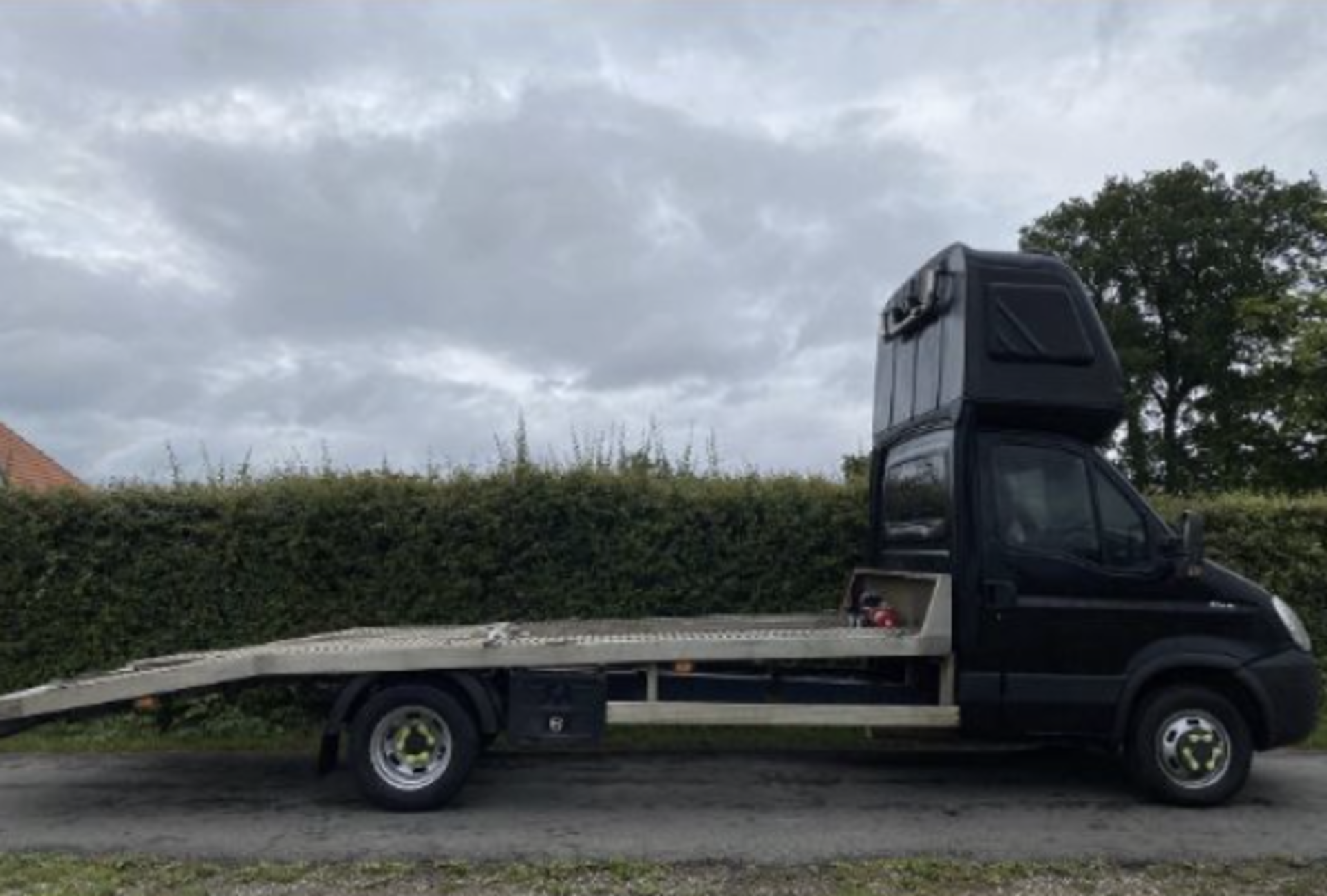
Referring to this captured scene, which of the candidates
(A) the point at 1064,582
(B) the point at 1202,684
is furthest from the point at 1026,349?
(B) the point at 1202,684

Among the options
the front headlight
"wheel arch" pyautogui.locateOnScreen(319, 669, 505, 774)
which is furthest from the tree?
"wheel arch" pyautogui.locateOnScreen(319, 669, 505, 774)

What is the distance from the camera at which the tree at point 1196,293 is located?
37.2 m

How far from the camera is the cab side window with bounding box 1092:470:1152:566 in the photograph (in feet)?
26.0

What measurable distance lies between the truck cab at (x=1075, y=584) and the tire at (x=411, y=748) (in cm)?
306

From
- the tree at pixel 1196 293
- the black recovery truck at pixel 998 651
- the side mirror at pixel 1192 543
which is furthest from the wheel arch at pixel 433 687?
the tree at pixel 1196 293

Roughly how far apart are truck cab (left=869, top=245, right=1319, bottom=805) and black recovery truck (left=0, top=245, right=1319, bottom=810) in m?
0.01

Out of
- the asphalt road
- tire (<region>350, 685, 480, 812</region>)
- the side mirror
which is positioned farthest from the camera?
the side mirror

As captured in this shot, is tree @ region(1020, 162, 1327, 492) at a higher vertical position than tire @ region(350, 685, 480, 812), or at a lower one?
higher

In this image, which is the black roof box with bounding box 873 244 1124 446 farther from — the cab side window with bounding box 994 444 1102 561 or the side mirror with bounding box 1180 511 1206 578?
the side mirror with bounding box 1180 511 1206 578

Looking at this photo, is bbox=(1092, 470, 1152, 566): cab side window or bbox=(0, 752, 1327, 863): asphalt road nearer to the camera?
bbox=(0, 752, 1327, 863): asphalt road

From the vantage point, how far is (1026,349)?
8.00m

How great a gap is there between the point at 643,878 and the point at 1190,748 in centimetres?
363

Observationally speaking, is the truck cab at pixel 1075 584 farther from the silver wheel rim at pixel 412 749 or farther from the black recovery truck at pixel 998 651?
the silver wheel rim at pixel 412 749

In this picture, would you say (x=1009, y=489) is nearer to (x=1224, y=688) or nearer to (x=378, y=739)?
(x=1224, y=688)
